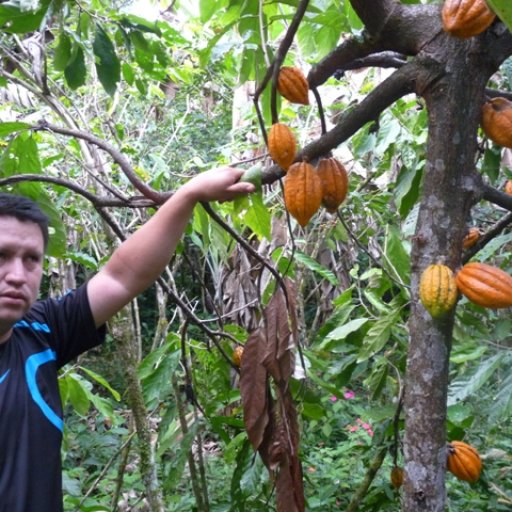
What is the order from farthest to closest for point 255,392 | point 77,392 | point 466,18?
point 77,392 → point 255,392 → point 466,18

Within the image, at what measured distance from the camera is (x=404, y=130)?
6.48ft

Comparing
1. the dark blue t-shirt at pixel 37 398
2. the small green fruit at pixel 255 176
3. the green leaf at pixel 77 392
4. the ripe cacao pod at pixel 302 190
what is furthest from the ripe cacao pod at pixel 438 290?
the green leaf at pixel 77 392

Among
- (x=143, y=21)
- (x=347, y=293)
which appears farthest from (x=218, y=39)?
(x=347, y=293)

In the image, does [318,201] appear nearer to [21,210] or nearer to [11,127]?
[21,210]

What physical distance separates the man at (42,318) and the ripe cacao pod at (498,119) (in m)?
0.42

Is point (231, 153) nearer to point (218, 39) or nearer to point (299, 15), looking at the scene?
point (218, 39)

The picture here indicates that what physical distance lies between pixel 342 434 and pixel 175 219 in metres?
3.27

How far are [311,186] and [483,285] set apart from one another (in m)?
0.32

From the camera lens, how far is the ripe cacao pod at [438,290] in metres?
0.85

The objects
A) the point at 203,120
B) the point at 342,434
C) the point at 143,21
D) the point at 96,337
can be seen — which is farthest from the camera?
the point at 203,120

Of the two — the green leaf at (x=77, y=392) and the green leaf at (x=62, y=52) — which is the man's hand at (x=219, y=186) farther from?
the green leaf at (x=77, y=392)

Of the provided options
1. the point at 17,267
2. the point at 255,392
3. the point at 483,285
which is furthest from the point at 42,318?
the point at 483,285

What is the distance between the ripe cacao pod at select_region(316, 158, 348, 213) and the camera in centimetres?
106

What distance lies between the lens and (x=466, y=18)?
2.69ft
